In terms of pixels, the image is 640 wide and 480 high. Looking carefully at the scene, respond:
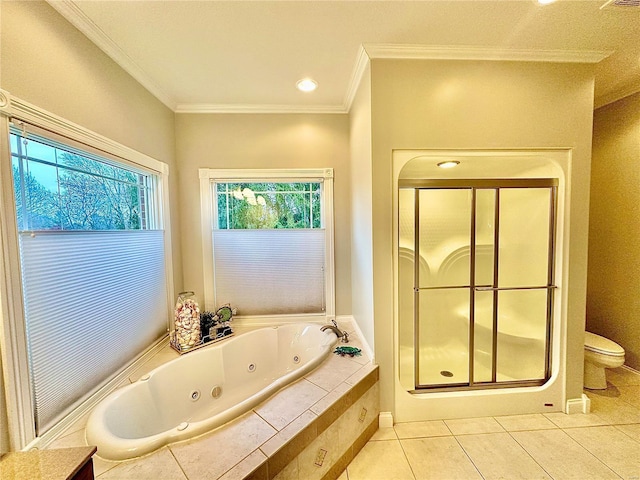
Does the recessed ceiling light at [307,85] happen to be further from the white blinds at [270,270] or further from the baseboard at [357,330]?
the baseboard at [357,330]

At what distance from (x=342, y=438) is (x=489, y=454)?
0.94 meters

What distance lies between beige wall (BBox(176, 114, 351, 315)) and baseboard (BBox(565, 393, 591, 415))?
7.79ft

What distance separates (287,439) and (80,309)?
130 centimetres

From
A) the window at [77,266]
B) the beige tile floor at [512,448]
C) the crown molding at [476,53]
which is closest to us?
the window at [77,266]

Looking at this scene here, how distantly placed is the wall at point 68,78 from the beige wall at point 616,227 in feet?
13.6

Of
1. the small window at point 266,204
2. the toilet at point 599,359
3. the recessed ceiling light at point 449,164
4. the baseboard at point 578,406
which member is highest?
the recessed ceiling light at point 449,164

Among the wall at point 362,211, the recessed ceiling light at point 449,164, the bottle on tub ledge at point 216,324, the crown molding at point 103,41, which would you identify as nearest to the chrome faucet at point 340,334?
the wall at point 362,211

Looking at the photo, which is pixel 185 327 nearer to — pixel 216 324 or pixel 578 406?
pixel 216 324

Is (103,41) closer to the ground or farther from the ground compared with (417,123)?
farther from the ground

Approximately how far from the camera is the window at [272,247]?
2510 mm

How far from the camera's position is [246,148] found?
7.98 feet

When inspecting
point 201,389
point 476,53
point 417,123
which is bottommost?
point 201,389

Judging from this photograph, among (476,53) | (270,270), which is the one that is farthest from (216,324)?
(476,53)

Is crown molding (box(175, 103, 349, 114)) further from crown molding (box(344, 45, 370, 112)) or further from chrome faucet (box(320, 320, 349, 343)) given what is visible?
chrome faucet (box(320, 320, 349, 343))
